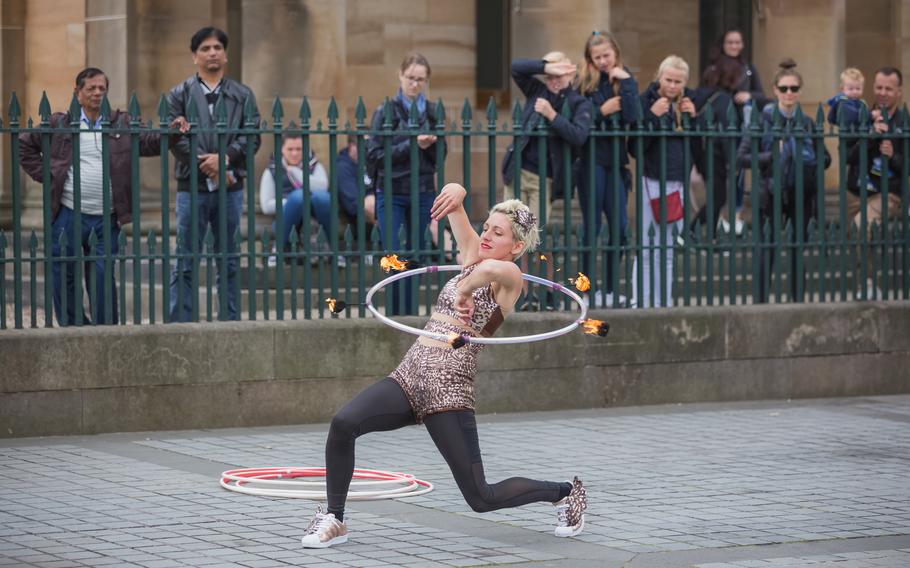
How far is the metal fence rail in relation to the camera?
11.5m

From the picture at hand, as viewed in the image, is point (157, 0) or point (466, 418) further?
point (157, 0)

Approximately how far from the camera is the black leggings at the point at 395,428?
8195 millimetres

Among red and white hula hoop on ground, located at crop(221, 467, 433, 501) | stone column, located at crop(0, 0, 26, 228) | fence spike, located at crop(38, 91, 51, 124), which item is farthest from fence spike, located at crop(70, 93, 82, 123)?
stone column, located at crop(0, 0, 26, 228)

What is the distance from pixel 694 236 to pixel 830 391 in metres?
1.67

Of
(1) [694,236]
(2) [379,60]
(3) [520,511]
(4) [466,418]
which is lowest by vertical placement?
(3) [520,511]

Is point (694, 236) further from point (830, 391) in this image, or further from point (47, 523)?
point (47, 523)

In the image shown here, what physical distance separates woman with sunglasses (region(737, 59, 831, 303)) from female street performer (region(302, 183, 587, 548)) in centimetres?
546

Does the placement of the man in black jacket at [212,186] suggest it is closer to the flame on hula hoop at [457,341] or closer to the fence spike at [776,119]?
the fence spike at [776,119]

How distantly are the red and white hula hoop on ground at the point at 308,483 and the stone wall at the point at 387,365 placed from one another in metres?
1.79

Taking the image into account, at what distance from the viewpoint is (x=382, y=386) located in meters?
8.37

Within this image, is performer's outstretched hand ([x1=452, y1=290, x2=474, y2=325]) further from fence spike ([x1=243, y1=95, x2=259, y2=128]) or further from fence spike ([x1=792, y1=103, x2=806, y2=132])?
fence spike ([x1=792, y1=103, x2=806, y2=132])

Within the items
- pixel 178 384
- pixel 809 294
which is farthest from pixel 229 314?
pixel 809 294

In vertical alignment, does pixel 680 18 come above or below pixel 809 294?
above

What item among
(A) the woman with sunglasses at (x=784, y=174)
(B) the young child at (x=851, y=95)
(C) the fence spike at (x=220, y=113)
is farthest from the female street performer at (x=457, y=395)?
(B) the young child at (x=851, y=95)
